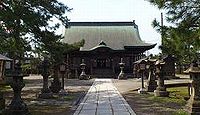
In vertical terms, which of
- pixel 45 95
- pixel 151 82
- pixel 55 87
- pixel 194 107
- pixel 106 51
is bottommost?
pixel 194 107

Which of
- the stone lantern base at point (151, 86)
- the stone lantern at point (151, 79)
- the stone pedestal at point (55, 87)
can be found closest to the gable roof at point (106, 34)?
the stone lantern at point (151, 79)

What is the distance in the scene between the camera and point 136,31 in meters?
53.8

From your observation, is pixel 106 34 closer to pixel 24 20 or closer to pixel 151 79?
pixel 151 79

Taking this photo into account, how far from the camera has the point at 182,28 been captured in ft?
55.3

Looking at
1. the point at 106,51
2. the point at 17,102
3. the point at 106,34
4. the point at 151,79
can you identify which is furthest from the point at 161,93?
the point at 106,34

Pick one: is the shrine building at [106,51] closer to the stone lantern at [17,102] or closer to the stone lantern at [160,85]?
the stone lantern at [160,85]

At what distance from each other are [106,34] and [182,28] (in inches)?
1414

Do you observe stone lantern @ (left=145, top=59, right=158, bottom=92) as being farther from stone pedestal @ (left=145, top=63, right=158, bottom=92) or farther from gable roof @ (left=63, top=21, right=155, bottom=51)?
gable roof @ (left=63, top=21, right=155, bottom=51)

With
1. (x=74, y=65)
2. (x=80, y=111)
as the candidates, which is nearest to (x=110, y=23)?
(x=74, y=65)

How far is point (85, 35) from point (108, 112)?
129 ft

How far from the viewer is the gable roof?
48344 mm

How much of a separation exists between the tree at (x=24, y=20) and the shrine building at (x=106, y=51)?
82.7 feet

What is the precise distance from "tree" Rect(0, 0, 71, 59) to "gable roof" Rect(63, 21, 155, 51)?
26.6m

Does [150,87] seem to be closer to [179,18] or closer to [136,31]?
[179,18]
